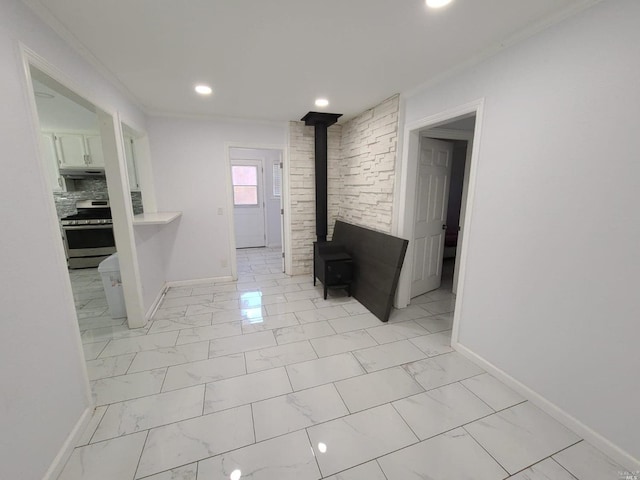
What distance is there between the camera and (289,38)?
5.71 feet

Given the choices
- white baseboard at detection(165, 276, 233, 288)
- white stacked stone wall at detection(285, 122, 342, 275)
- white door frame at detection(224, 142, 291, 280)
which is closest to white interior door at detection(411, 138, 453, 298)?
white stacked stone wall at detection(285, 122, 342, 275)

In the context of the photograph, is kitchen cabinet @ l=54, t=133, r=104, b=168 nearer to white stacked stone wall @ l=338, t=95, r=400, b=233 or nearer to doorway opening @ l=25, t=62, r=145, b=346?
doorway opening @ l=25, t=62, r=145, b=346

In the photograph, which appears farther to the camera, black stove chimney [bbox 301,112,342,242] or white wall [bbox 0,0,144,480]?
black stove chimney [bbox 301,112,342,242]

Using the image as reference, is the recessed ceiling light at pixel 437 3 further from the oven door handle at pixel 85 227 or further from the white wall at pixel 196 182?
the oven door handle at pixel 85 227

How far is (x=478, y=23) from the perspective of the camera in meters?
1.59

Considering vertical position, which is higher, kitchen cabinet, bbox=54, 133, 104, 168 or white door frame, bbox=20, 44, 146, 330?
kitchen cabinet, bbox=54, 133, 104, 168

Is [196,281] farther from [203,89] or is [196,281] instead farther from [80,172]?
[80,172]

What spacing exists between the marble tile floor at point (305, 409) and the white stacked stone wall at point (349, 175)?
4.90ft

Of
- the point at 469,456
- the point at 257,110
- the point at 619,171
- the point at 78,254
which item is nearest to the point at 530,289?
the point at 619,171

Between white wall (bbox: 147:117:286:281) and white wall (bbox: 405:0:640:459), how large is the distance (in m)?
2.97

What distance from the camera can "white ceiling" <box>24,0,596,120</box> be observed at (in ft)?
4.75

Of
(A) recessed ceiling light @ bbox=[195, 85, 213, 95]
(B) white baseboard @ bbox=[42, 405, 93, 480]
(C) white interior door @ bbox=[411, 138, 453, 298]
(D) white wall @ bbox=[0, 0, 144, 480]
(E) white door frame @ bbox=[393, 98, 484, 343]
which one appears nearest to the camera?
(D) white wall @ bbox=[0, 0, 144, 480]

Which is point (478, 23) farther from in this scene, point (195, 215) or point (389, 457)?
point (195, 215)

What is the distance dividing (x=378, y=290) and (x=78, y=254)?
16.8ft
